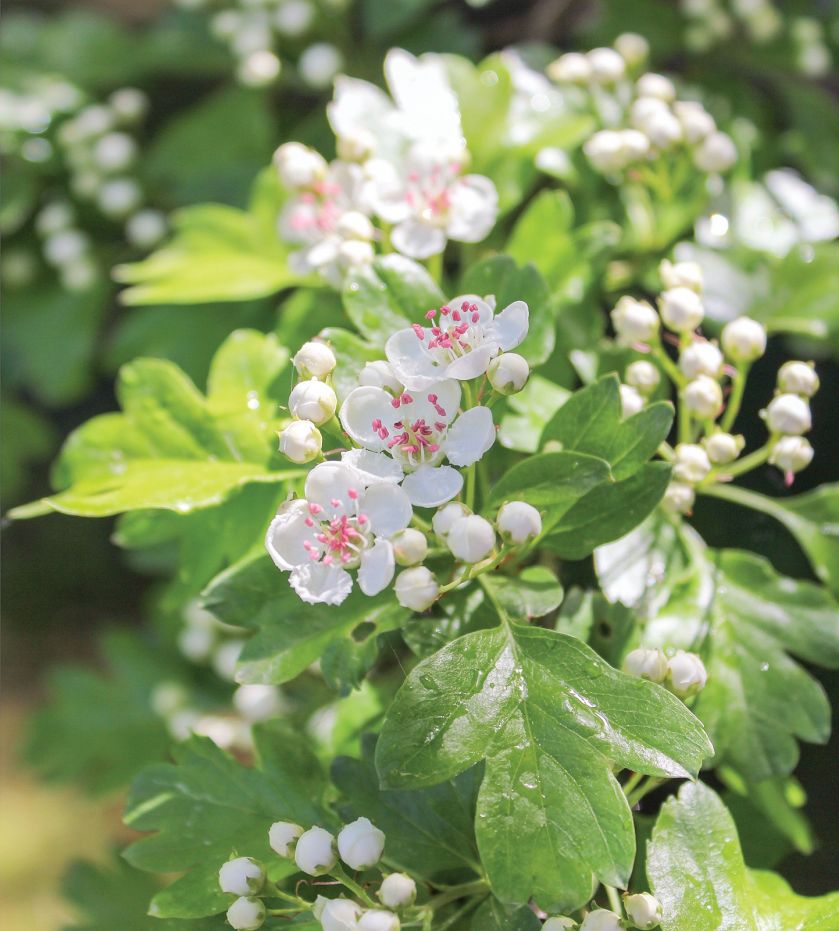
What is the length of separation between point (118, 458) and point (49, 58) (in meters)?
1.13

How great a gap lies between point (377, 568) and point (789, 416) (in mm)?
430

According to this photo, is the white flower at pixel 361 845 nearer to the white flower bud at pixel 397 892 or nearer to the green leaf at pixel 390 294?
the white flower bud at pixel 397 892

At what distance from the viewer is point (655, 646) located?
33.9 inches

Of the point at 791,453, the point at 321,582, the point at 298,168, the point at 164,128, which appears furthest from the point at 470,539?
the point at 164,128

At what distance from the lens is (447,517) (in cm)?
74

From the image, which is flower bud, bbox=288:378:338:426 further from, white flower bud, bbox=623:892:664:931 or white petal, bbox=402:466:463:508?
white flower bud, bbox=623:892:664:931

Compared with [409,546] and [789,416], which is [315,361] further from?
[789,416]

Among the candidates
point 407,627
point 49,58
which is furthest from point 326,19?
point 407,627

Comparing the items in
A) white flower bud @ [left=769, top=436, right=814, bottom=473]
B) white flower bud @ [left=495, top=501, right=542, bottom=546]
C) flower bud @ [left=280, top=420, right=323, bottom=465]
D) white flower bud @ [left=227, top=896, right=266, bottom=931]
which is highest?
flower bud @ [left=280, top=420, right=323, bottom=465]

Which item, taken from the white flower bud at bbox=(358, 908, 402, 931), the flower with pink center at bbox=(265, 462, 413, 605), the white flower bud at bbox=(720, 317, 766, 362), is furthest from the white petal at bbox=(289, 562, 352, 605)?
the white flower bud at bbox=(720, 317, 766, 362)

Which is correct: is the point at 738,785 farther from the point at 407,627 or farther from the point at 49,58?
the point at 49,58

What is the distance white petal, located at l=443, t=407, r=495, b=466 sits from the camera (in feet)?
2.48

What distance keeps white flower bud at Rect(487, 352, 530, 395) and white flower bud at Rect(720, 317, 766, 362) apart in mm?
282

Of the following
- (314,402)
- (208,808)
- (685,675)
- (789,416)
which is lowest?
(208,808)
